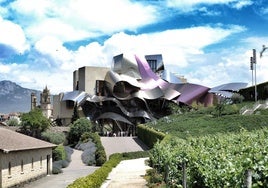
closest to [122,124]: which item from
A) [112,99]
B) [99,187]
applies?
[112,99]

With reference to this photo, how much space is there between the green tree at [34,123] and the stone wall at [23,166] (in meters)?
30.8

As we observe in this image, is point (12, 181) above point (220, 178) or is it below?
below

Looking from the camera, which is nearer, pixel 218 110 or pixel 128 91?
pixel 218 110

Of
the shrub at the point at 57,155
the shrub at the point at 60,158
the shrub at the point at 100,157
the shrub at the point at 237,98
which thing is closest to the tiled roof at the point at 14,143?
the shrub at the point at 60,158

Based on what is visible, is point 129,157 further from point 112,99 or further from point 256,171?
point 112,99

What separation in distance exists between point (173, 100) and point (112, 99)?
1244cm

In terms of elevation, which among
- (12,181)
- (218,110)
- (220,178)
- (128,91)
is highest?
(128,91)

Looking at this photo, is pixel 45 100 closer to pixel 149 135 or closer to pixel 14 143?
pixel 149 135

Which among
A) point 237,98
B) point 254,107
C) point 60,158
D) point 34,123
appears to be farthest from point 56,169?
point 237,98

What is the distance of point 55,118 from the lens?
104188 millimetres

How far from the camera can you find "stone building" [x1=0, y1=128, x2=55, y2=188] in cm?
2812

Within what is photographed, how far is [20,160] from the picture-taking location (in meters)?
31.6

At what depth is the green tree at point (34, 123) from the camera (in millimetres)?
71181

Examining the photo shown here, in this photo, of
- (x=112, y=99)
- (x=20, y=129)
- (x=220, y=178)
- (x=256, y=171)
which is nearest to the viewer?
(x=256, y=171)
